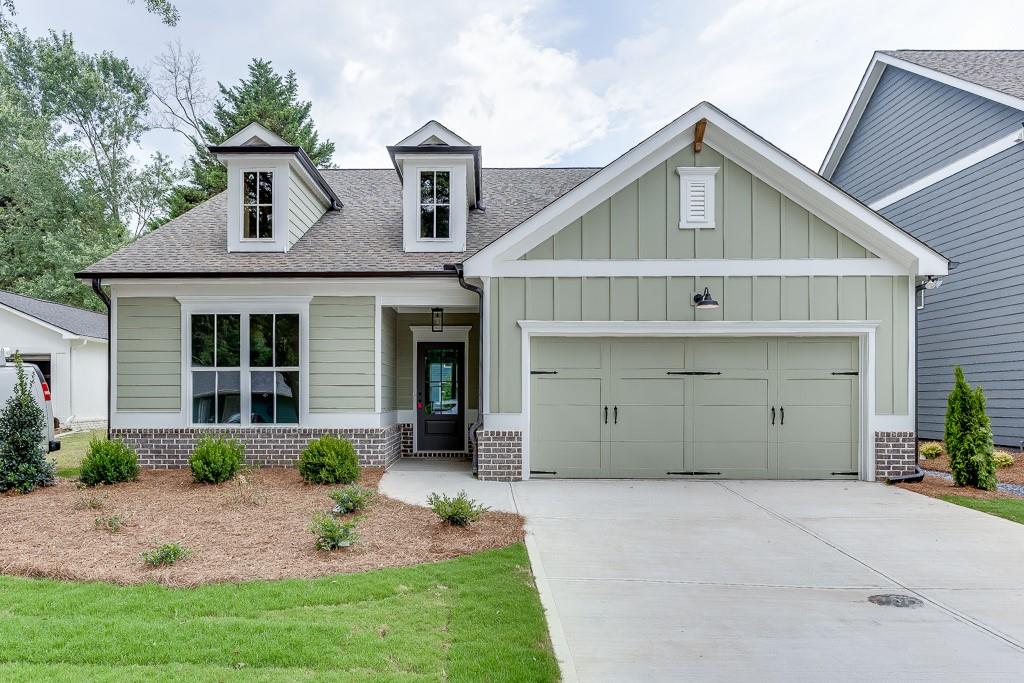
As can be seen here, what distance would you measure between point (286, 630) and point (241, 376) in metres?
6.82

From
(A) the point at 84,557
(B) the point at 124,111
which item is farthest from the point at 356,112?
(A) the point at 84,557

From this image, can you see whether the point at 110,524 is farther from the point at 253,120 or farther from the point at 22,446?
the point at 253,120

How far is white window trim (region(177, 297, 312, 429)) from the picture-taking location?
376 inches

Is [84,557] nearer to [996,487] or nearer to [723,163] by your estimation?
[723,163]

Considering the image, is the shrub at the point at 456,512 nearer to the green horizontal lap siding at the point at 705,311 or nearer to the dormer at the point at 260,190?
the green horizontal lap siding at the point at 705,311

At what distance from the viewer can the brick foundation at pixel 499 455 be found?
872 centimetres

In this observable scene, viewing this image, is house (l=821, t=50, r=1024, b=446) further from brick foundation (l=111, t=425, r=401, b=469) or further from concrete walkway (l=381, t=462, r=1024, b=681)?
brick foundation (l=111, t=425, r=401, b=469)

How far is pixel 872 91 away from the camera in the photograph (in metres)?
14.6

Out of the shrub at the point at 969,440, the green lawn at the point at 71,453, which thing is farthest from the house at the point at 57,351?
the shrub at the point at 969,440

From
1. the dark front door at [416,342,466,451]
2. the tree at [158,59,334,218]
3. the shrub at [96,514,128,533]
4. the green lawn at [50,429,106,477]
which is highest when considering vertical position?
the tree at [158,59,334,218]

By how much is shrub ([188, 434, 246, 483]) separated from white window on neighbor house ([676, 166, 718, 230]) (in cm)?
701

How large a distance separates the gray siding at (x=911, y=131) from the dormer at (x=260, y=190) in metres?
12.2

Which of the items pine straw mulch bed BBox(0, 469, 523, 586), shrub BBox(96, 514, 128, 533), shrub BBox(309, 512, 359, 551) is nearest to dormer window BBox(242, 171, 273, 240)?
pine straw mulch bed BBox(0, 469, 523, 586)

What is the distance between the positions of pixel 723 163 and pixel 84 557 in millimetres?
8635
